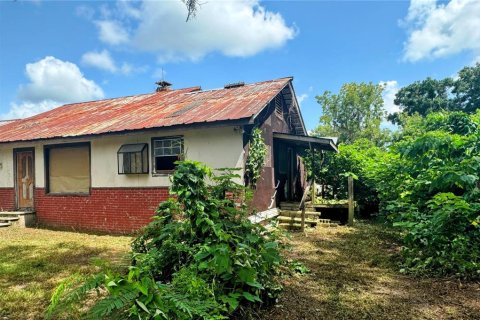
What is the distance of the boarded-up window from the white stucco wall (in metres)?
0.30

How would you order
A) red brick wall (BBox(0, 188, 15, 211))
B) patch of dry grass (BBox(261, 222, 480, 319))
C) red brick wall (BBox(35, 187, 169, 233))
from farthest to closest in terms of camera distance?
1. red brick wall (BBox(0, 188, 15, 211))
2. red brick wall (BBox(35, 187, 169, 233))
3. patch of dry grass (BBox(261, 222, 480, 319))

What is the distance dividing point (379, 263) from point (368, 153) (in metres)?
9.66

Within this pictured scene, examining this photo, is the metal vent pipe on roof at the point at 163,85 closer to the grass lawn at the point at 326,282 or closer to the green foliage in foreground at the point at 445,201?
the grass lawn at the point at 326,282

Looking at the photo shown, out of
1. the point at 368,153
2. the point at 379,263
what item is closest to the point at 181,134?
the point at 379,263

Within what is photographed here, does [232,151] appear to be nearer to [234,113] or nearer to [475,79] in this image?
[234,113]

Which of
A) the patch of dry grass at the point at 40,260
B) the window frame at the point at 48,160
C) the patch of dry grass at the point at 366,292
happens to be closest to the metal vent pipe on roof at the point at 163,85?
the window frame at the point at 48,160

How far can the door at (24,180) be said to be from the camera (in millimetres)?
11148

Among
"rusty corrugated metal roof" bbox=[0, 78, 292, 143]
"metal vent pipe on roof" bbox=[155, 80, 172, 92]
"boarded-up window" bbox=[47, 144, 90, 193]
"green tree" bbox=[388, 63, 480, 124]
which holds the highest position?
"green tree" bbox=[388, 63, 480, 124]

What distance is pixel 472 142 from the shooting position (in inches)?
222

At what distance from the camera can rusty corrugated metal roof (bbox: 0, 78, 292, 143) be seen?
839 cm

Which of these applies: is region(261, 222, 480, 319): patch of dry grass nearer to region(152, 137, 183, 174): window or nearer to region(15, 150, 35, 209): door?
region(152, 137, 183, 174): window

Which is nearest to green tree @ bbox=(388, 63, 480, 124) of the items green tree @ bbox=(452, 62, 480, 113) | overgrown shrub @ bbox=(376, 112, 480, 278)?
green tree @ bbox=(452, 62, 480, 113)

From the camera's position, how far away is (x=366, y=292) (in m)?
4.32

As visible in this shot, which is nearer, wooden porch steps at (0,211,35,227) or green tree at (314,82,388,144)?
Result: wooden porch steps at (0,211,35,227)
